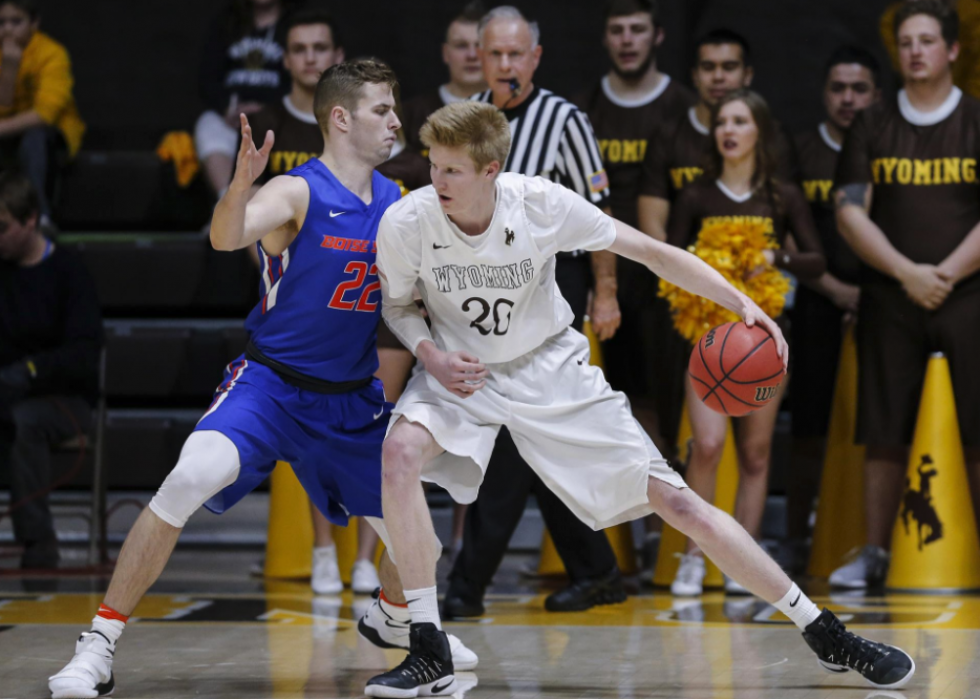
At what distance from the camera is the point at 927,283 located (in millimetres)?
6270

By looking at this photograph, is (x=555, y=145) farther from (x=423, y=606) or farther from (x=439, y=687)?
(x=439, y=687)

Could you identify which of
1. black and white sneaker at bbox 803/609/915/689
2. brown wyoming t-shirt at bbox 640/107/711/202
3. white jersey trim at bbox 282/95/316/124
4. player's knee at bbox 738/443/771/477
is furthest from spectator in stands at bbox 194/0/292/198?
black and white sneaker at bbox 803/609/915/689

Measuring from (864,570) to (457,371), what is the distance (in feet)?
9.73

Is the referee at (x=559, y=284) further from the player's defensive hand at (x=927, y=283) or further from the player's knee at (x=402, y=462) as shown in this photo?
the player's knee at (x=402, y=462)

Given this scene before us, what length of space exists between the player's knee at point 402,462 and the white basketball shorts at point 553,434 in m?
0.11

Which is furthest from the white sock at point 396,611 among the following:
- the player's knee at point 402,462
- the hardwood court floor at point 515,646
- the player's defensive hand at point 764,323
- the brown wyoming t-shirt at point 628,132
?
the brown wyoming t-shirt at point 628,132

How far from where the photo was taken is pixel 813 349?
23.0 feet

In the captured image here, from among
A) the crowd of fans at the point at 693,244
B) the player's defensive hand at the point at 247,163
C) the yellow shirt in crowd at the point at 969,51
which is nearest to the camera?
the player's defensive hand at the point at 247,163

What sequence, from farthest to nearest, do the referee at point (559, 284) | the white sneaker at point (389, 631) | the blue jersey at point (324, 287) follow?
the referee at point (559, 284), the white sneaker at point (389, 631), the blue jersey at point (324, 287)

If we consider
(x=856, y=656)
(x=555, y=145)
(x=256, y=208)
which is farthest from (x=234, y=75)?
(x=856, y=656)

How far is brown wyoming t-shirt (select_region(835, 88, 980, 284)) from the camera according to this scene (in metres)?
6.39

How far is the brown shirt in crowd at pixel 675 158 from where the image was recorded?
6648 millimetres

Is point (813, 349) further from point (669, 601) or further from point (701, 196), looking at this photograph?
point (669, 601)

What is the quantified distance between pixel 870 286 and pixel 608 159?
1396mm
